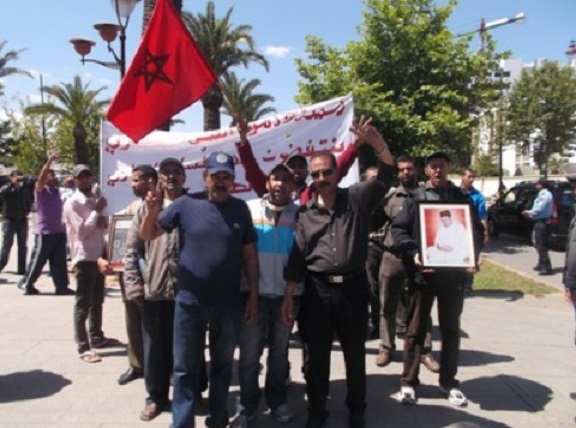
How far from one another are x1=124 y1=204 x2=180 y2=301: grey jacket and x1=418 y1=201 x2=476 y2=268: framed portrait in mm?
1946

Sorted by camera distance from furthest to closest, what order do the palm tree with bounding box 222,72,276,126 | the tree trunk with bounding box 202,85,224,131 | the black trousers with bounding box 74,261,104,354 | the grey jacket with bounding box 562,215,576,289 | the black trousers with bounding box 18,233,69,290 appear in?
the palm tree with bounding box 222,72,276,126 → the tree trunk with bounding box 202,85,224,131 → the black trousers with bounding box 18,233,69,290 → the black trousers with bounding box 74,261,104,354 → the grey jacket with bounding box 562,215,576,289

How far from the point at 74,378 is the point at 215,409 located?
184 centimetres

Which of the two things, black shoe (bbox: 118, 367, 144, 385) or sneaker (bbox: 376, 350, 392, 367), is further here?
sneaker (bbox: 376, 350, 392, 367)

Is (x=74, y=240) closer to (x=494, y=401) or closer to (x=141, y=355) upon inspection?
(x=141, y=355)

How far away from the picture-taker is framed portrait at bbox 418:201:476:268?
4.38m

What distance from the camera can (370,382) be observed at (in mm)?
5121

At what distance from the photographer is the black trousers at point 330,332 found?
13.3 feet

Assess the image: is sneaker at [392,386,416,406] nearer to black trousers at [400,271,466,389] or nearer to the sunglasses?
black trousers at [400,271,466,389]

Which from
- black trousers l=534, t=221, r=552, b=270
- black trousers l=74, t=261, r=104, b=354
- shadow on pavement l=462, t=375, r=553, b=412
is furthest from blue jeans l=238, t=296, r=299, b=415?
black trousers l=534, t=221, r=552, b=270

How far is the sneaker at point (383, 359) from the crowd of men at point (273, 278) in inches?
34.1

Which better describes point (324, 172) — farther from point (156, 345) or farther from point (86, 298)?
point (86, 298)

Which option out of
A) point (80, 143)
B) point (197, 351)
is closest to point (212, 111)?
point (80, 143)

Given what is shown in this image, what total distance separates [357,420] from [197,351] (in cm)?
129

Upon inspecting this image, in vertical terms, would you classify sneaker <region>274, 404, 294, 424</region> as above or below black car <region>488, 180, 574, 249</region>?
below
